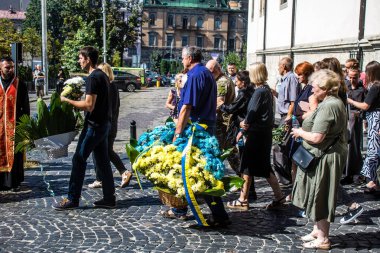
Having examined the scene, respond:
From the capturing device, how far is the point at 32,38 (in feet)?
172

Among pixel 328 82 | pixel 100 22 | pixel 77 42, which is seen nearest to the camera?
pixel 328 82

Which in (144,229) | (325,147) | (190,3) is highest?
(190,3)

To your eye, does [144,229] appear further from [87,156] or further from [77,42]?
[77,42]

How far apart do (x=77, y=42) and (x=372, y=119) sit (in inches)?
1882

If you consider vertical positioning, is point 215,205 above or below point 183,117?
below

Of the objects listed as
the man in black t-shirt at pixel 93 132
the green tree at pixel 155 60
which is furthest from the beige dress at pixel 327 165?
the green tree at pixel 155 60

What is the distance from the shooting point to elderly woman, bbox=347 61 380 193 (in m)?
7.31

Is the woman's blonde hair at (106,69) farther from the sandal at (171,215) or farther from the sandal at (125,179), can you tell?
the sandal at (171,215)

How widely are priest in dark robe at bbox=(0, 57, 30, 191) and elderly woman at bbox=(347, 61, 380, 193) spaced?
458 centimetres

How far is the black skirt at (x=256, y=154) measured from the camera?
6.63m

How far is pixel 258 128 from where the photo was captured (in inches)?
260

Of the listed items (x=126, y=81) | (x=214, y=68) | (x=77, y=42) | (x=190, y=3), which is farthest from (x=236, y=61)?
(x=190, y=3)

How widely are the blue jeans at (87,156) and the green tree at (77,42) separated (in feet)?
155

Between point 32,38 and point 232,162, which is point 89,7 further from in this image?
point 232,162
